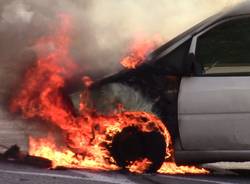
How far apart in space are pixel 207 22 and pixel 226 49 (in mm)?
339

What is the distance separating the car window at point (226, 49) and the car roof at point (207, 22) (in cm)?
7

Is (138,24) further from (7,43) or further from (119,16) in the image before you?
(7,43)

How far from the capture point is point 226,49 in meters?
5.94

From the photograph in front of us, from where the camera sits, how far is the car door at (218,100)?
5.77 meters

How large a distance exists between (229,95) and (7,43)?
104 inches

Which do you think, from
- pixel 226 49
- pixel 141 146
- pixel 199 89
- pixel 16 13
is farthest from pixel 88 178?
pixel 16 13

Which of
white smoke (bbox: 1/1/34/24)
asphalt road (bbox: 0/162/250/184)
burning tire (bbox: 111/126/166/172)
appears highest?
white smoke (bbox: 1/1/34/24)

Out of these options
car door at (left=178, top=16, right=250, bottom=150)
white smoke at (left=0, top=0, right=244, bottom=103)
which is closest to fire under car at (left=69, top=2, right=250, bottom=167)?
car door at (left=178, top=16, right=250, bottom=150)

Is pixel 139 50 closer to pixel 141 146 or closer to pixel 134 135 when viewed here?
pixel 134 135

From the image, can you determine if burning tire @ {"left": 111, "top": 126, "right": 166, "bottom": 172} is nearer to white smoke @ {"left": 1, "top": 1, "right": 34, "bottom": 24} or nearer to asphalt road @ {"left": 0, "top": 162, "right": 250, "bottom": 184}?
asphalt road @ {"left": 0, "top": 162, "right": 250, "bottom": 184}

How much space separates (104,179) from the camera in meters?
5.76

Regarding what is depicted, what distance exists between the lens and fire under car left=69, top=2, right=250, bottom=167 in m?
5.79

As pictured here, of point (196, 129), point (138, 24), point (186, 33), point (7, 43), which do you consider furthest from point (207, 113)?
point (7, 43)

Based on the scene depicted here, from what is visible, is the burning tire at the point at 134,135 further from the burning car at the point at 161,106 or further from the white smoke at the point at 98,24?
the white smoke at the point at 98,24
